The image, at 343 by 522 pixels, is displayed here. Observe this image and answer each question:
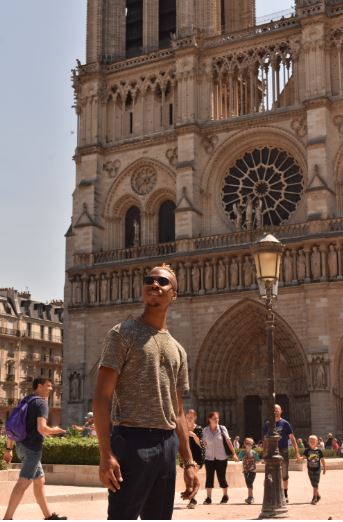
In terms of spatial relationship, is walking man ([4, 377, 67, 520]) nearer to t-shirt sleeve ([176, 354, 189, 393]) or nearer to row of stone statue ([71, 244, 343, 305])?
t-shirt sleeve ([176, 354, 189, 393])

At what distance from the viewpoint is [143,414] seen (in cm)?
458

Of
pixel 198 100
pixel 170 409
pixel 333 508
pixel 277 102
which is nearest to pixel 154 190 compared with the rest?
pixel 198 100

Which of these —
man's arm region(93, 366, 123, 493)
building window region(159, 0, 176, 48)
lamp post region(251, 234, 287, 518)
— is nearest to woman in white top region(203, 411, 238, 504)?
lamp post region(251, 234, 287, 518)

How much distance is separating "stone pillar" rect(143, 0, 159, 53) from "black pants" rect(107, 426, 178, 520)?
34608mm

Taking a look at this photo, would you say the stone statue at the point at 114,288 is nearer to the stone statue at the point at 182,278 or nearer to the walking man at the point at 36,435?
the stone statue at the point at 182,278

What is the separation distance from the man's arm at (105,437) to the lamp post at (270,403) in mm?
7773

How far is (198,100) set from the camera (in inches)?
1387

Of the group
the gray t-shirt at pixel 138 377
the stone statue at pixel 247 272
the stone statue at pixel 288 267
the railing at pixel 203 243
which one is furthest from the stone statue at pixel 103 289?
the gray t-shirt at pixel 138 377

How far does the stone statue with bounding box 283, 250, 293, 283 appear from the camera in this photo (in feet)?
102

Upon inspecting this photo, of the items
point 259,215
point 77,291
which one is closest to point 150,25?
point 259,215

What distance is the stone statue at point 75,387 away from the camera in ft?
114

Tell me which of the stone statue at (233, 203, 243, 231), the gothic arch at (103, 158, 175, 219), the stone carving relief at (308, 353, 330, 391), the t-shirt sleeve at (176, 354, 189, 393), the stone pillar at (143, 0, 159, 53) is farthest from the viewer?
the stone pillar at (143, 0, 159, 53)

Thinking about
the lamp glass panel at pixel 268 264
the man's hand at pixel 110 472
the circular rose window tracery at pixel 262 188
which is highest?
the circular rose window tracery at pixel 262 188

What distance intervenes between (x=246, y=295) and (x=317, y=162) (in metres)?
5.78
